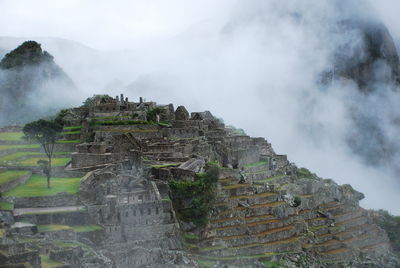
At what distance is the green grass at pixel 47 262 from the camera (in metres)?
27.4

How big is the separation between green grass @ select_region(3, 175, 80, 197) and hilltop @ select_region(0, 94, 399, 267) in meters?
0.10

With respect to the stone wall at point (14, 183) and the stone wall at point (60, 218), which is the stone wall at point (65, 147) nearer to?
the stone wall at point (14, 183)

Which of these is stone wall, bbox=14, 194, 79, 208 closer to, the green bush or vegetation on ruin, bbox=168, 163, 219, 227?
vegetation on ruin, bbox=168, 163, 219, 227

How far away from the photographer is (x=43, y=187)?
3747cm

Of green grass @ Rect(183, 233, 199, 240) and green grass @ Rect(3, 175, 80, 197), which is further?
green grass @ Rect(183, 233, 199, 240)

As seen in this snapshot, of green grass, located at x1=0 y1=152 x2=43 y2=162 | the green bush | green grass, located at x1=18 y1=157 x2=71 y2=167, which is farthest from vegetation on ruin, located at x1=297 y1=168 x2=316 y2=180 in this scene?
green grass, located at x1=0 y1=152 x2=43 y2=162

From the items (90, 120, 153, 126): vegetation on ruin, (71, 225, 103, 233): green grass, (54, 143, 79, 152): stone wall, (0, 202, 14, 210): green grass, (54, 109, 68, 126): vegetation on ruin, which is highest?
(54, 109, 68, 126): vegetation on ruin

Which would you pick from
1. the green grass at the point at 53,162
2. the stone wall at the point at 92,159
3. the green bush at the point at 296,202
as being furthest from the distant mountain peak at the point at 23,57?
the green bush at the point at 296,202

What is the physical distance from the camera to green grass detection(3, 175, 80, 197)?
35.4 metres

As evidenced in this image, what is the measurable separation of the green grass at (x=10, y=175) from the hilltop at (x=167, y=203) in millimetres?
77

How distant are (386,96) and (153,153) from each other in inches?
3089

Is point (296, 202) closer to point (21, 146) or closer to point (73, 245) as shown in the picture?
point (21, 146)

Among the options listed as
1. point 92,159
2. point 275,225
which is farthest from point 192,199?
point 275,225

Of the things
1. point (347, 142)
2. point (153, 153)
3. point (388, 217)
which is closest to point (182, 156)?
point (153, 153)
